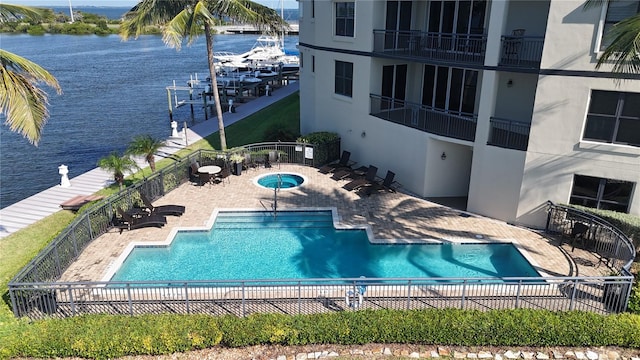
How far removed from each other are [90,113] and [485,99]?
38.1 m

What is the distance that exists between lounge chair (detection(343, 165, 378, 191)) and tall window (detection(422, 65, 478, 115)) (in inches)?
168

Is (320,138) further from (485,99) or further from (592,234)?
(592,234)

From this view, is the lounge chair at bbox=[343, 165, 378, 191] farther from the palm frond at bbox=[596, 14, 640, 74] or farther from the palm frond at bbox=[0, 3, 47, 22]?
the palm frond at bbox=[0, 3, 47, 22]

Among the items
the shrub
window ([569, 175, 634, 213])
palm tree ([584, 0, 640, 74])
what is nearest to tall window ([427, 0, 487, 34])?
palm tree ([584, 0, 640, 74])

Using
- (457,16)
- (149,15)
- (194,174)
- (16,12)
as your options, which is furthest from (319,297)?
(149,15)

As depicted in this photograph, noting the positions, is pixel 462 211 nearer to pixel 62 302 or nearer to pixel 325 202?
pixel 325 202

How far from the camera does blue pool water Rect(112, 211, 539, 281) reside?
48.5 feet

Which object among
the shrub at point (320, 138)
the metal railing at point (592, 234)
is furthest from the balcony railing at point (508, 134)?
the shrub at point (320, 138)

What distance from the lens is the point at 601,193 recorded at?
15953mm

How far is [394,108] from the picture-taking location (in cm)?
2294

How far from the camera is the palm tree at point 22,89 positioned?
492 inches

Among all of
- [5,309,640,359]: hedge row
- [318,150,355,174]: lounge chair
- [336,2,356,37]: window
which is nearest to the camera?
[5,309,640,359]: hedge row

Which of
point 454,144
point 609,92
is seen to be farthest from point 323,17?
point 609,92

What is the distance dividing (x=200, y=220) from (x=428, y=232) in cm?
889
